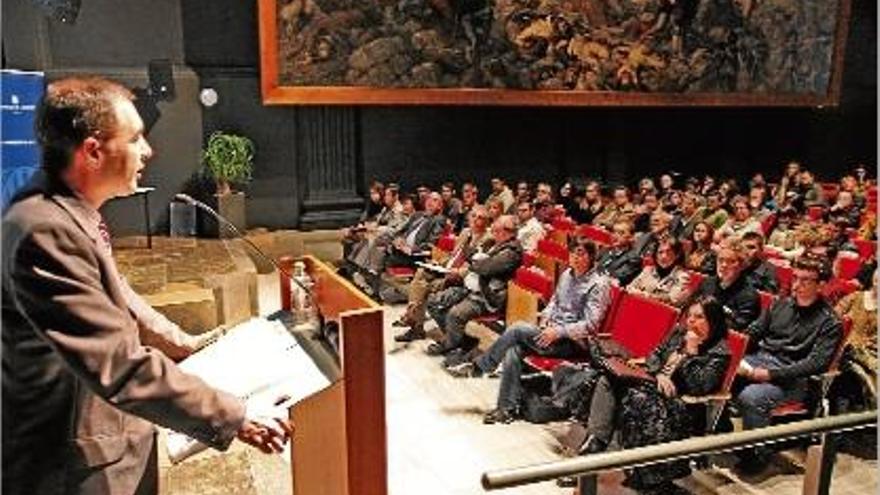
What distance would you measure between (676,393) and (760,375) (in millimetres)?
573

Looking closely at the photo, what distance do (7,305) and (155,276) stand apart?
16.3ft

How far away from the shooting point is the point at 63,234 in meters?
1.35

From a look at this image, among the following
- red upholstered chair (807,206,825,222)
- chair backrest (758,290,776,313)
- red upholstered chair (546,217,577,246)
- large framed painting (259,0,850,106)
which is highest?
large framed painting (259,0,850,106)

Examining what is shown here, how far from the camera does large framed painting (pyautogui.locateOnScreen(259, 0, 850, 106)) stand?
392 inches

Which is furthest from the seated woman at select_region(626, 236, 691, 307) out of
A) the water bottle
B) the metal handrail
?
the metal handrail

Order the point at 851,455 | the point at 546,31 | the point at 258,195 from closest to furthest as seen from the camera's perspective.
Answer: the point at 851,455 < the point at 258,195 < the point at 546,31

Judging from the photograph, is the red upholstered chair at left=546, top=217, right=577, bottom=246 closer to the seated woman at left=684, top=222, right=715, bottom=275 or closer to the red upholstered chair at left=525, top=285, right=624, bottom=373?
the seated woman at left=684, top=222, right=715, bottom=275

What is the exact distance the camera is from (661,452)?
1.51m

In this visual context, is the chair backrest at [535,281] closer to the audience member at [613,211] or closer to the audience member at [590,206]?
the audience member at [613,211]

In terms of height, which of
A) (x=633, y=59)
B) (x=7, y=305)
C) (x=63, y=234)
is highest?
(x=633, y=59)

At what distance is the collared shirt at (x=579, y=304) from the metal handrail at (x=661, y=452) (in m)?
2.87

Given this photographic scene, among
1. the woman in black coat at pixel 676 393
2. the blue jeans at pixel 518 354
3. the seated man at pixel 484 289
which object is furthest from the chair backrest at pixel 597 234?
the woman in black coat at pixel 676 393

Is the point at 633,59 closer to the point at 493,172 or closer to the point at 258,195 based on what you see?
the point at 493,172

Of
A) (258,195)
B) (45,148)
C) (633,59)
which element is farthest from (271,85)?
(45,148)
